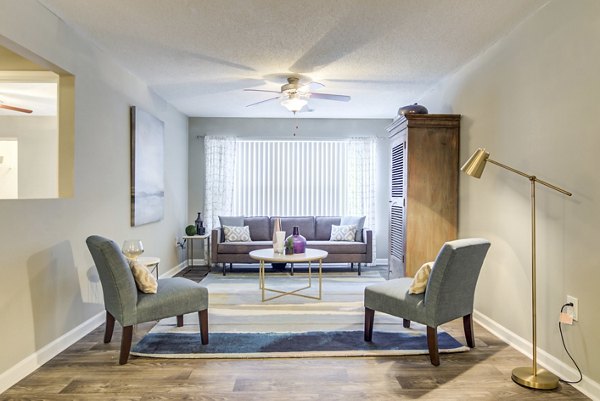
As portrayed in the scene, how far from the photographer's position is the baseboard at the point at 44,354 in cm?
235

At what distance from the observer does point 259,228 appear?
20.6ft

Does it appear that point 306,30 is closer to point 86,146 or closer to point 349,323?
point 86,146

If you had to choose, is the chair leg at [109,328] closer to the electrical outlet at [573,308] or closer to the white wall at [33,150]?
the white wall at [33,150]

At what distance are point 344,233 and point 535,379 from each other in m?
3.83

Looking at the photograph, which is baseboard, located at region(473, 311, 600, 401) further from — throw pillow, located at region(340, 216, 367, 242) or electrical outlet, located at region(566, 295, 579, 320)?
throw pillow, located at region(340, 216, 367, 242)

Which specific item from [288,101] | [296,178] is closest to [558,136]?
[288,101]

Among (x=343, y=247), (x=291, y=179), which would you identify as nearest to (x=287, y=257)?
(x=343, y=247)

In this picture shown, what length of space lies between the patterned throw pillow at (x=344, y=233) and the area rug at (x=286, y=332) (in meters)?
1.53

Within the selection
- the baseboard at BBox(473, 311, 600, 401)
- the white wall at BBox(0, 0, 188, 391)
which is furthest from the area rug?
the white wall at BBox(0, 0, 188, 391)

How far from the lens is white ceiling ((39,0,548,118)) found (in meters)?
2.73

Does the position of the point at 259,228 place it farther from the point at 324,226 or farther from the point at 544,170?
the point at 544,170

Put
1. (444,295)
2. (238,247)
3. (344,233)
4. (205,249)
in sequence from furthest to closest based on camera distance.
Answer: (205,249), (344,233), (238,247), (444,295)

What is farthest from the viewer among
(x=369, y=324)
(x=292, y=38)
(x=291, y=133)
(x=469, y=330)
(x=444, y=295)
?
(x=291, y=133)

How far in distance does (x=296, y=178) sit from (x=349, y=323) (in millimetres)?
3609
